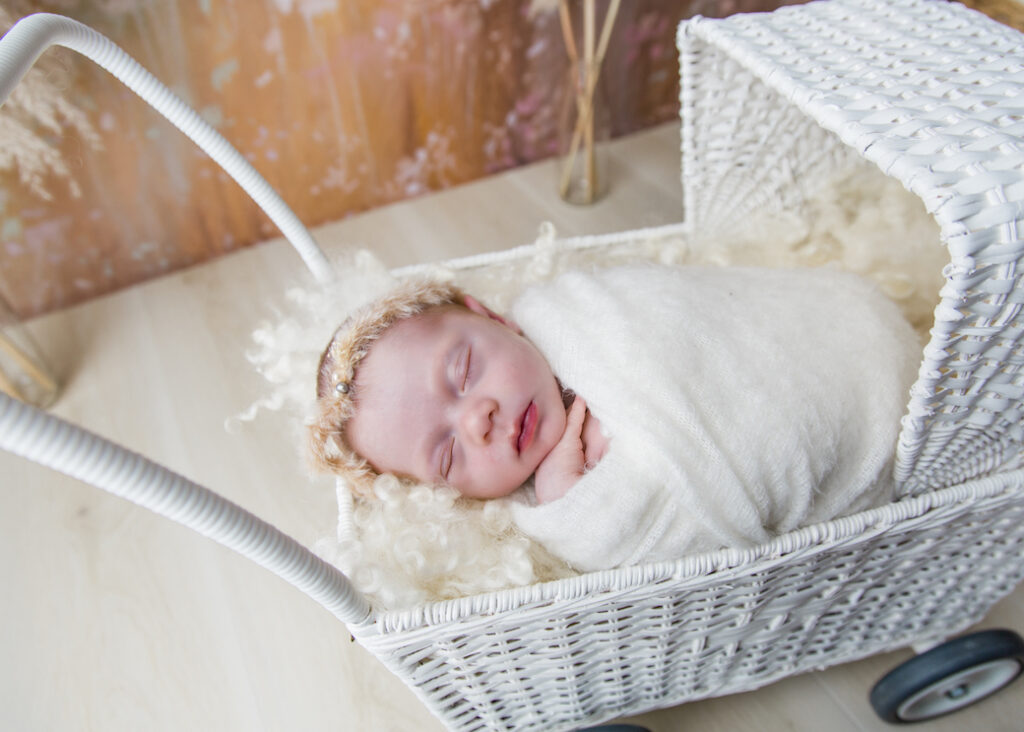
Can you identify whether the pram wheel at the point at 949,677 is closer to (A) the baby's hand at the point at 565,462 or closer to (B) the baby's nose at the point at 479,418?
(A) the baby's hand at the point at 565,462

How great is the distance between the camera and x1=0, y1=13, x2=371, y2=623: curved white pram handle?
0.37m

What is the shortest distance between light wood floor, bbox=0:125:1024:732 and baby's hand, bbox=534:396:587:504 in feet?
1.23

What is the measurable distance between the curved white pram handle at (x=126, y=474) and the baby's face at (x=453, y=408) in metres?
0.25

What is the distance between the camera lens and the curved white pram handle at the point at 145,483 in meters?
0.37

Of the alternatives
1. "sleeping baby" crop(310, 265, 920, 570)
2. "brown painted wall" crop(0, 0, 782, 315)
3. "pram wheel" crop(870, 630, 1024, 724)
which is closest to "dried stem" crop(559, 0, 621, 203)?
"brown painted wall" crop(0, 0, 782, 315)

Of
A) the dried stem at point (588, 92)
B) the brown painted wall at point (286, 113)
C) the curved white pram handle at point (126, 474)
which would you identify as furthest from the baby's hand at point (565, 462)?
the brown painted wall at point (286, 113)

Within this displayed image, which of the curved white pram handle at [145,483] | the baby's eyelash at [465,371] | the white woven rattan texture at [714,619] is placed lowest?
the white woven rattan texture at [714,619]

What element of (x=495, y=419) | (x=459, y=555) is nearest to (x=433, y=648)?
(x=459, y=555)

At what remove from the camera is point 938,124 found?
580 millimetres

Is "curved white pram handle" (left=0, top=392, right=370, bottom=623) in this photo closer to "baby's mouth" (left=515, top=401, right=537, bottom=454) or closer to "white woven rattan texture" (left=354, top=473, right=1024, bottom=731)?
"white woven rattan texture" (left=354, top=473, right=1024, bottom=731)

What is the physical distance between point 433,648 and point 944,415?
500mm

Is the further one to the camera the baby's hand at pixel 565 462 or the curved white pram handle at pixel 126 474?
the baby's hand at pixel 565 462

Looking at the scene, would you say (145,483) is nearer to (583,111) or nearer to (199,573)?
(199,573)

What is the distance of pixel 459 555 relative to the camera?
2.54 feet
